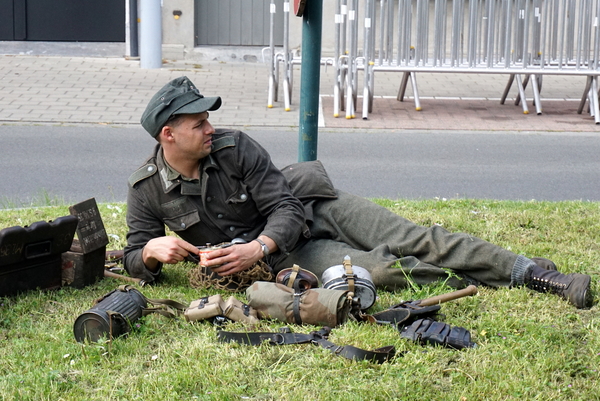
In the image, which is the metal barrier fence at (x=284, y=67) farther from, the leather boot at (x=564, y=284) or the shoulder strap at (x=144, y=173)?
the leather boot at (x=564, y=284)

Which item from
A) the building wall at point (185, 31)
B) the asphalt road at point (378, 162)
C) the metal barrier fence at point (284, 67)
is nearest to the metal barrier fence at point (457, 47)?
the metal barrier fence at point (284, 67)

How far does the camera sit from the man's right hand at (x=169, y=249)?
403cm

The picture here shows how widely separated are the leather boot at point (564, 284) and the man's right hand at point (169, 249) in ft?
5.75

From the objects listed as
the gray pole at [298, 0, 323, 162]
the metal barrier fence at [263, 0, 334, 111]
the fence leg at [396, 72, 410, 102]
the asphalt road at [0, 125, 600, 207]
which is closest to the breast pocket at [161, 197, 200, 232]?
the gray pole at [298, 0, 323, 162]

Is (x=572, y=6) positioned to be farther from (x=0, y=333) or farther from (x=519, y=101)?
(x=0, y=333)

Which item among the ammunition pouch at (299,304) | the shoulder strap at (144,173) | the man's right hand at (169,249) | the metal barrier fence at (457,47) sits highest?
the metal barrier fence at (457,47)

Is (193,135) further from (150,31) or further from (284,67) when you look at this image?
(150,31)

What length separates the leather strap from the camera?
3.30 meters

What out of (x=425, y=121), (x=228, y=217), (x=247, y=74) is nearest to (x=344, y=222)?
(x=228, y=217)

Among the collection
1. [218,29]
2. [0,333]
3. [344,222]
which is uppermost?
[218,29]

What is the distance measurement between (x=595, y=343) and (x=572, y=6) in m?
9.12

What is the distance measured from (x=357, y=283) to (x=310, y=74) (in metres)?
1.56

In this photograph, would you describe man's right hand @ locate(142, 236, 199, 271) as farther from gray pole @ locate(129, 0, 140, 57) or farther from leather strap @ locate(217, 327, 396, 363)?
gray pole @ locate(129, 0, 140, 57)

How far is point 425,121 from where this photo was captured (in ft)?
37.0
